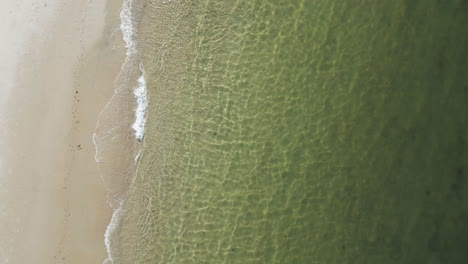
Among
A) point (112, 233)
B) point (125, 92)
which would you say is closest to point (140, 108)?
point (125, 92)

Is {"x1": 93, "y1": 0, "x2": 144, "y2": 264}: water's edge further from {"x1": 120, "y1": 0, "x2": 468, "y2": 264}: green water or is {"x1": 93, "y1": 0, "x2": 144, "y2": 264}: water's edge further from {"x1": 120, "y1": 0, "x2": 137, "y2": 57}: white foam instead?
{"x1": 120, "y1": 0, "x2": 468, "y2": 264}: green water

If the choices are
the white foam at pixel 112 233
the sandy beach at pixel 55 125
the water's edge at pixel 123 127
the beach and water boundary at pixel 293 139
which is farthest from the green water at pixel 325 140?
the sandy beach at pixel 55 125

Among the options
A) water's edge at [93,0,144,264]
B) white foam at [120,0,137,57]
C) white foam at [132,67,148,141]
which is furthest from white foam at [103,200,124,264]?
white foam at [120,0,137,57]

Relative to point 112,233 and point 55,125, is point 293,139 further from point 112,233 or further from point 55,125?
point 55,125

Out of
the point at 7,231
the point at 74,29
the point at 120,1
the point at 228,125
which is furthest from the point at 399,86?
the point at 7,231

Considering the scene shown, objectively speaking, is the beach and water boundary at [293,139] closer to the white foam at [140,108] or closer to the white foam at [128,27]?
the white foam at [140,108]

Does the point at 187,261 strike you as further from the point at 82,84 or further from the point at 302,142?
the point at 82,84
